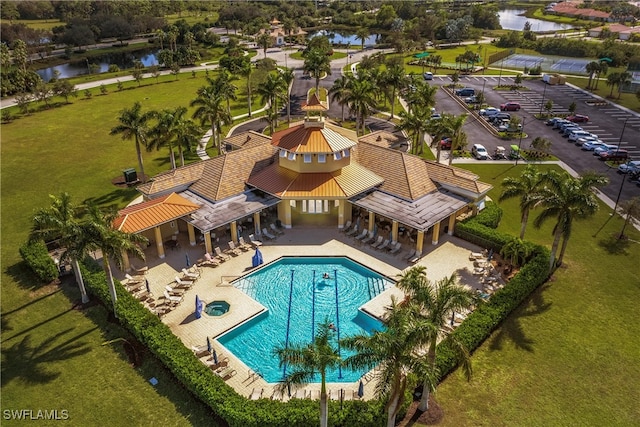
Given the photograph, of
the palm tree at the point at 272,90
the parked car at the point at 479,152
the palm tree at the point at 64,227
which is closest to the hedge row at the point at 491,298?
the parked car at the point at 479,152

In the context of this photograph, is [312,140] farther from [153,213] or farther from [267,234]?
[153,213]

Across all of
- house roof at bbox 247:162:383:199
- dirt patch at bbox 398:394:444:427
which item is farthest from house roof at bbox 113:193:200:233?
dirt patch at bbox 398:394:444:427

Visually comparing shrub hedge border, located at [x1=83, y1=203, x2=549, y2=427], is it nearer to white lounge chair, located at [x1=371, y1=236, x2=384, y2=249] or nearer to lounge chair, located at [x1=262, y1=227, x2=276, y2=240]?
white lounge chair, located at [x1=371, y1=236, x2=384, y2=249]

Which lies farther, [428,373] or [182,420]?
[182,420]

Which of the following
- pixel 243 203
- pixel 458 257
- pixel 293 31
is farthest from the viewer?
pixel 293 31

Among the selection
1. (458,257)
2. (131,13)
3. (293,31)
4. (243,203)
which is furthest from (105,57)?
(458,257)

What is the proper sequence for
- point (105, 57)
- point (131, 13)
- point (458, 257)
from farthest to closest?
point (131, 13), point (105, 57), point (458, 257)

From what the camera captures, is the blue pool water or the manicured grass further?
the blue pool water

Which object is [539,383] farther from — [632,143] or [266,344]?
[632,143]
